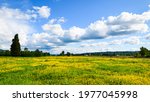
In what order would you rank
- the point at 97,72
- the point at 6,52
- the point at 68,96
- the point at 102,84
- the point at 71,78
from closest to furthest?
the point at 68,96 < the point at 102,84 < the point at 71,78 < the point at 97,72 < the point at 6,52

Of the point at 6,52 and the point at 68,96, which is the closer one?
the point at 68,96

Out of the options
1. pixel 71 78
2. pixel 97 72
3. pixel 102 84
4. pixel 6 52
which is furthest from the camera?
pixel 6 52

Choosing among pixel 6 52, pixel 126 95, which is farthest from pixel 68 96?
pixel 6 52

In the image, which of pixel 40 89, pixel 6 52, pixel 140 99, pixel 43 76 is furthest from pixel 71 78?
pixel 6 52

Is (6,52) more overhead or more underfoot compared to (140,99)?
more overhead

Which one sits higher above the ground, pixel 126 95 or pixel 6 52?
pixel 6 52

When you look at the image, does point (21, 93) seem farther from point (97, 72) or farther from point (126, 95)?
point (97, 72)

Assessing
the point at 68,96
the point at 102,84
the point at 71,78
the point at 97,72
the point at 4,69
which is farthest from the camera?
the point at 4,69

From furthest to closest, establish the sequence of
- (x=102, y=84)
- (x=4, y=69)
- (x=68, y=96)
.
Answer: (x=4, y=69) → (x=102, y=84) → (x=68, y=96)

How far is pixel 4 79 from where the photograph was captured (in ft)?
86.1

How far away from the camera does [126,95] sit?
71.2 ft

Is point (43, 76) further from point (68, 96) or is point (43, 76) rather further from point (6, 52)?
point (6, 52)

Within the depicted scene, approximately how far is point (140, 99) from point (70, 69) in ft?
32.5

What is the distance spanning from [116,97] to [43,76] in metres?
7.67
